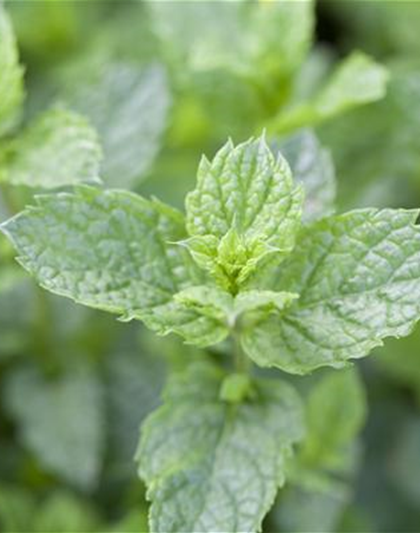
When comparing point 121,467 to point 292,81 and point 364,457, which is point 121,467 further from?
Result: point 292,81

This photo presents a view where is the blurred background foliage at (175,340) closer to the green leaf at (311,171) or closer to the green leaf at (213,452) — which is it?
the green leaf at (311,171)

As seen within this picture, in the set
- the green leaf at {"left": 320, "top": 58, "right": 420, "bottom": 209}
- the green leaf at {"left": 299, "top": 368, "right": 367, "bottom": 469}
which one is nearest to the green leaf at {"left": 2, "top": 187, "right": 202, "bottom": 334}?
the green leaf at {"left": 299, "top": 368, "right": 367, "bottom": 469}

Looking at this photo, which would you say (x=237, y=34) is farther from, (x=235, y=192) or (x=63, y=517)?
(x=63, y=517)

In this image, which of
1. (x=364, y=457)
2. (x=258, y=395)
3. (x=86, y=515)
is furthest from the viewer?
(x=364, y=457)

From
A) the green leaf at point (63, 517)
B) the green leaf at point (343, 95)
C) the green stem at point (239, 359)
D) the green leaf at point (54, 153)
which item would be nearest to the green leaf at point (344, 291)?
the green stem at point (239, 359)

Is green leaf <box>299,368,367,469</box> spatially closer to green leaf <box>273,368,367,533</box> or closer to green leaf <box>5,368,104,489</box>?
green leaf <box>273,368,367,533</box>

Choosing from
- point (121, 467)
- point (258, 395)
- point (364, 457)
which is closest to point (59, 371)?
point (121, 467)

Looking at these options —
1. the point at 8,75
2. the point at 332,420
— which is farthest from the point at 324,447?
the point at 8,75
